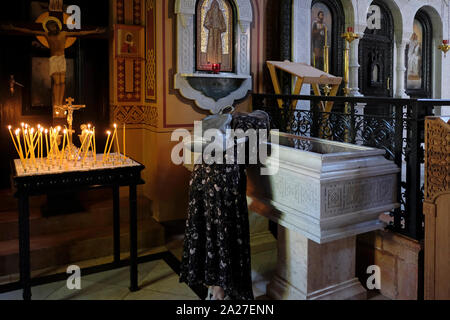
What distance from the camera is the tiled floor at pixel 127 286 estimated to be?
3725 millimetres

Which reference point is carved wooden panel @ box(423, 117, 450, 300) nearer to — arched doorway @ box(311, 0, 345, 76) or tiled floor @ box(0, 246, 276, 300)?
tiled floor @ box(0, 246, 276, 300)

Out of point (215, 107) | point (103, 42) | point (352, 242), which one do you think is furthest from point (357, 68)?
point (352, 242)

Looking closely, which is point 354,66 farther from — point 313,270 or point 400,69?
point 313,270

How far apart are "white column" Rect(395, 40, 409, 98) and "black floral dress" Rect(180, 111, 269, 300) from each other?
6.40 m

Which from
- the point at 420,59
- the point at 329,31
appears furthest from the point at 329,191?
the point at 420,59

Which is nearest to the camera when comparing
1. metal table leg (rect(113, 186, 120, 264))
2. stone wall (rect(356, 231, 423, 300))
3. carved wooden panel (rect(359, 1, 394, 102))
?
stone wall (rect(356, 231, 423, 300))

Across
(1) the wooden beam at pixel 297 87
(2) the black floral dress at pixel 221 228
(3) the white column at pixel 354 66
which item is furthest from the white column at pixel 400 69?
(2) the black floral dress at pixel 221 228

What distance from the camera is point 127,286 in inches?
155

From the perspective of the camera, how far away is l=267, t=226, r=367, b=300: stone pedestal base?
3.45 m

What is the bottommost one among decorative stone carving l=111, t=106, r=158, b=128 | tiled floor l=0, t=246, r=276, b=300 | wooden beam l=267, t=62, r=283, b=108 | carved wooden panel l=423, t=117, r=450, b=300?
tiled floor l=0, t=246, r=276, b=300

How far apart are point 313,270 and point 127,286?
1.64 meters

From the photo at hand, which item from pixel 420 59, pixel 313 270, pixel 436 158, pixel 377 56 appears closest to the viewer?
pixel 436 158

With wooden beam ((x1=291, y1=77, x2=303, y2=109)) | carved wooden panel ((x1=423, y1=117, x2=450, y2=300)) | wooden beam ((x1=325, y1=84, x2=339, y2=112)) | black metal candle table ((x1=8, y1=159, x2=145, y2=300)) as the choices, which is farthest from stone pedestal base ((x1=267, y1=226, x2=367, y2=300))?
wooden beam ((x1=325, y1=84, x2=339, y2=112))

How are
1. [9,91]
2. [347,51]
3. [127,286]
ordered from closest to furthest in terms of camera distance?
[127,286] → [9,91] → [347,51]
